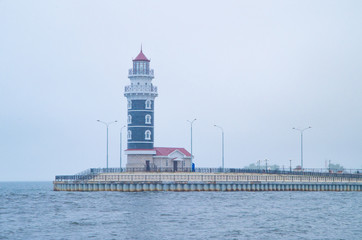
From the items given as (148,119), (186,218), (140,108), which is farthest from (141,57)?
(186,218)

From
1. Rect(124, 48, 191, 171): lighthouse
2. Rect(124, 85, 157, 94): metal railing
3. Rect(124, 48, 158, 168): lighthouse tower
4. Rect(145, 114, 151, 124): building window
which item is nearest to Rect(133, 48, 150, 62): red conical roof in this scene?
Rect(124, 48, 191, 171): lighthouse

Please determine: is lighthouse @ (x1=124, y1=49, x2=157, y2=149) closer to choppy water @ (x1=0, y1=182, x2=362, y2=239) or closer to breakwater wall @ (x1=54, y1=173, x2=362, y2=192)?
breakwater wall @ (x1=54, y1=173, x2=362, y2=192)

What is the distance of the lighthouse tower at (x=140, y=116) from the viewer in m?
→ 126

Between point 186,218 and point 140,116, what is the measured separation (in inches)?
2321

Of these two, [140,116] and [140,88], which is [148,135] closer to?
[140,116]

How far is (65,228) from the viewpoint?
61.2 metres

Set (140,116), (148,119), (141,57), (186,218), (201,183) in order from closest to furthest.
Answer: (186,218) < (201,183) < (140,116) < (148,119) < (141,57)

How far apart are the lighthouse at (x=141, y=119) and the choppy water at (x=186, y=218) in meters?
27.7

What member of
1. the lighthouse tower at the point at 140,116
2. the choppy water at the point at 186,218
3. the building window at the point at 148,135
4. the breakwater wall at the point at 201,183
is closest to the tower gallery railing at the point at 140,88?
the lighthouse tower at the point at 140,116

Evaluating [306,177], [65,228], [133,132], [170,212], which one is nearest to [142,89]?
[133,132]

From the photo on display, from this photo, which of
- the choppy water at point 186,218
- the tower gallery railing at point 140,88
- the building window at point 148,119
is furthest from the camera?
the building window at point 148,119

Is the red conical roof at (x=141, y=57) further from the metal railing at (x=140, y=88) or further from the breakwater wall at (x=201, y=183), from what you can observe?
the breakwater wall at (x=201, y=183)

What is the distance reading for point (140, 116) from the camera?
126m

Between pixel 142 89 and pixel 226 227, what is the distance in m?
67.2
